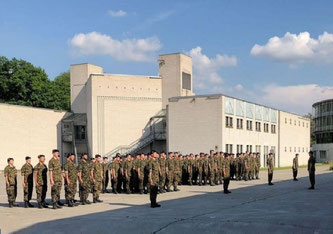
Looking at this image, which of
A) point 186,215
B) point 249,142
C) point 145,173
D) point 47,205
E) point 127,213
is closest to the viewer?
point 186,215

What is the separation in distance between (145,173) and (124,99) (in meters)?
28.5

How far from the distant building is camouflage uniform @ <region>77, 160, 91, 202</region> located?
274ft

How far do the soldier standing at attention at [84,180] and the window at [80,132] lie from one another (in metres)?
33.0

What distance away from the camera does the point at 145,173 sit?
738 inches

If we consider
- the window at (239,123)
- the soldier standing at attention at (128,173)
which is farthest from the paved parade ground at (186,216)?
the window at (239,123)

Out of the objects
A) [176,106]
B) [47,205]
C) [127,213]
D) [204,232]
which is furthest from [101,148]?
[204,232]

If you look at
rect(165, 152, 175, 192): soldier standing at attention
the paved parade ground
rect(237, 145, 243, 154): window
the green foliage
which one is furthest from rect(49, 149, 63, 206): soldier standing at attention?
the green foliage

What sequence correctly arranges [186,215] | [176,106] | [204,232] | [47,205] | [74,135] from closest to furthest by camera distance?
1. [204,232]
2. [186,215]
3. [47,205]
4. [176,106]
5. [74,135]

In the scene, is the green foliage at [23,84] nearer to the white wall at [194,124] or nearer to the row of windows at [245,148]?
the white wall at [194,124]

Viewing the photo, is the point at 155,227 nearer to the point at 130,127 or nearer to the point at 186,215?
the point at 186,215

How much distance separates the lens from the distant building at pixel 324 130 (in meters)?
91.9

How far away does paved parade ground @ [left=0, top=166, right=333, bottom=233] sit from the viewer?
985cm

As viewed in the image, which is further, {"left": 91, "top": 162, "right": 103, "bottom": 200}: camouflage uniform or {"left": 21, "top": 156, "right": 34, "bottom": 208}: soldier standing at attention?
{"left": 91, "top": 162, "right": 103, "bottom": 200}: camouflage uniform

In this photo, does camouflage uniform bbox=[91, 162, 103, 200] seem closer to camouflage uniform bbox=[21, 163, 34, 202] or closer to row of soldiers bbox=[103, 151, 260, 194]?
row of soldiers bbox=[103, 151, 260, 194]
